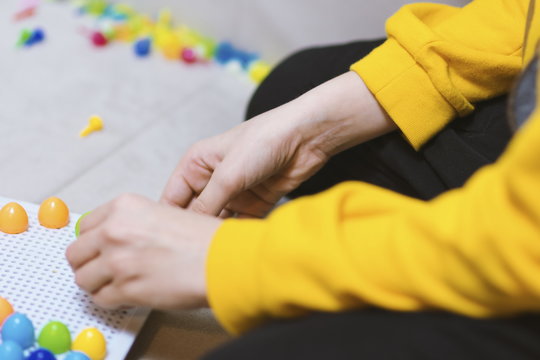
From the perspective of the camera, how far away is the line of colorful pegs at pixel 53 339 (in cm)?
68

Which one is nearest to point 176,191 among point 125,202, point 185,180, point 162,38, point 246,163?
point 185,180

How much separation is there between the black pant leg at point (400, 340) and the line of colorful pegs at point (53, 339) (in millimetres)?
222

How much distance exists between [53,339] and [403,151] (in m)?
0.52

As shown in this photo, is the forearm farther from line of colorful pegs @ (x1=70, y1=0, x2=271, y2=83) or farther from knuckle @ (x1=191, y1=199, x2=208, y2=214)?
line of colorful pegs @ (x1=70, y1=0, x2=271, y2=83)

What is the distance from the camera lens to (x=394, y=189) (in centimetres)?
93

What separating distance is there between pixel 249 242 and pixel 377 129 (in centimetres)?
36

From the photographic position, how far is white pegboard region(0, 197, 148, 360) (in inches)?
28.8

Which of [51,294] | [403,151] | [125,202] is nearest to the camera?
[125,202]

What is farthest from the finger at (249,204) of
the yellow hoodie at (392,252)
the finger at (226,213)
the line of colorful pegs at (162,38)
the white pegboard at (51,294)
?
the line of colorful pegs at (162,38)

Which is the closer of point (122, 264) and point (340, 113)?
point (122, 264)

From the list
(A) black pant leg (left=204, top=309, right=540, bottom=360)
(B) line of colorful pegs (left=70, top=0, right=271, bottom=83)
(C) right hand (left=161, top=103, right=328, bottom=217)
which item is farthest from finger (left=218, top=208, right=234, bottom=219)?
(B) line of colorful pegs (left=70, top=0, right=271, bottom=83)

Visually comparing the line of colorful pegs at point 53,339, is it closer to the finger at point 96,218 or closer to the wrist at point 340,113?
the finger at point 96,218

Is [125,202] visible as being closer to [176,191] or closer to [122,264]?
[122,264]

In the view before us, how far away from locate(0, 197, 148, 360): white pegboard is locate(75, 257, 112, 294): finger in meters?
0.09
